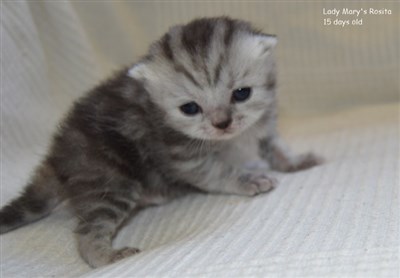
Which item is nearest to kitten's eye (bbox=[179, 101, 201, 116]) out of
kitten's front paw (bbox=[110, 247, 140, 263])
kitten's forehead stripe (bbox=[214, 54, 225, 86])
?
kitten's forehead stripe (bbox=[214, 54, 225, 86])

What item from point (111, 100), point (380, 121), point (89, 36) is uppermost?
point (89, 36)

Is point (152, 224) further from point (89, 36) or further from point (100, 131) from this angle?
point (89, 36)

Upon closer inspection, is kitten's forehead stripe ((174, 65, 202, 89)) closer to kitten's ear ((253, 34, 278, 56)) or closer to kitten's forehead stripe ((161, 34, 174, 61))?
kitten's forehead stripe ((161, 34, 174, 61))

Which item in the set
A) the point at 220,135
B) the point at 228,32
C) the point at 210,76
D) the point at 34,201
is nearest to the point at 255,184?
the point at 220,135

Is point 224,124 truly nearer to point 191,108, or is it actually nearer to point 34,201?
point 191,108

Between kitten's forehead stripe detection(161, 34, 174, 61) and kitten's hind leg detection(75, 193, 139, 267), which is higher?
kitten's forehead stripe detection(161, 34, 174, 61)

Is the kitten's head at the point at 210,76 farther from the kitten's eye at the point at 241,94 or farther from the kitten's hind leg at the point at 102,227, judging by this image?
the kitten's hind leg at the point at 102,227

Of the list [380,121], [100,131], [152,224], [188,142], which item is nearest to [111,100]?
[100,131]
